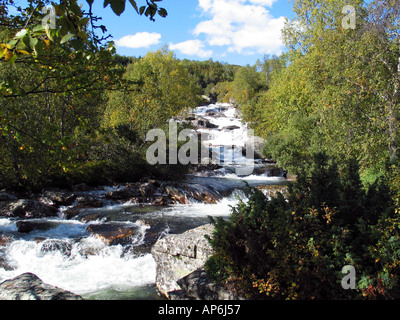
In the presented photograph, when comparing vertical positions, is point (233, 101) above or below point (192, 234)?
above

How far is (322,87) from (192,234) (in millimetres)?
10267

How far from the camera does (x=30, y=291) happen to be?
3.57 metres

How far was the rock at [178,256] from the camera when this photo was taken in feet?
18.9

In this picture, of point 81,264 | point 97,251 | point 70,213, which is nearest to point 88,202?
point 70,213

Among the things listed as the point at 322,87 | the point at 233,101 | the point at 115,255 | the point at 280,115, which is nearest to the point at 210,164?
the point at 280,115

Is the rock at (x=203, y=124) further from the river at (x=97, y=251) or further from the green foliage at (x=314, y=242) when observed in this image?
the green foliage at (x=314, y=242)

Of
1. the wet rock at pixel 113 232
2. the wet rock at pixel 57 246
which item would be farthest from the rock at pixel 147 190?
the wet rock at pixel 57 246

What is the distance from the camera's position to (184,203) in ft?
46.1

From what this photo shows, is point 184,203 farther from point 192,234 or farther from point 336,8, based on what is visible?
point 336,8

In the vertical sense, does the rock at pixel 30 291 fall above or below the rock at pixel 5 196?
below

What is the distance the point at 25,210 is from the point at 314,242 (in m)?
10.7

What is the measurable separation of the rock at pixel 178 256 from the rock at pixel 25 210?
6765 millimetres

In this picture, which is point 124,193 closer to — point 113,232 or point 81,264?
point 113,232
